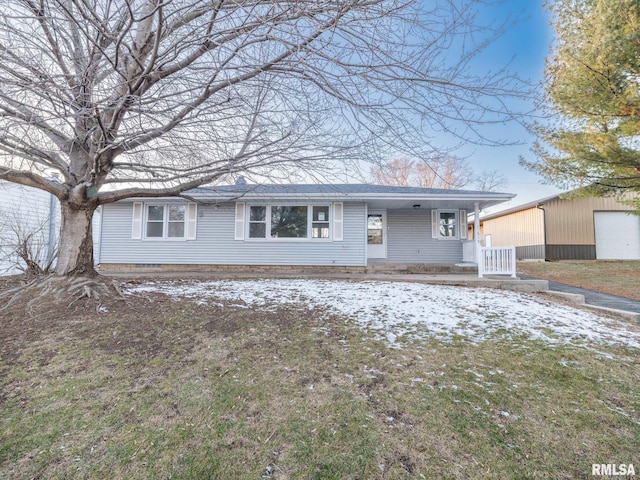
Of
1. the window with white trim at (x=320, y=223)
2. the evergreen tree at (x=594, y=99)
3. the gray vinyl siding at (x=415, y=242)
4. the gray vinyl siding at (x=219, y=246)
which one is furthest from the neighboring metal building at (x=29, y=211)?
the evergreen tree at (x=594, y=99)

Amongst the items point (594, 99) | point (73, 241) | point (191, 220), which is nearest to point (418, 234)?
point (594, 99)

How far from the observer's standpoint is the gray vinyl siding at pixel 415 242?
1095cm

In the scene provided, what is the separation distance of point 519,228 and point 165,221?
1846 centimetres

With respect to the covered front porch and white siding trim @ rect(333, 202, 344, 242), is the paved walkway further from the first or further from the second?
white siding trim @ rect(333, 202, 344, 242)

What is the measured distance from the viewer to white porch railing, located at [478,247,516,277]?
8070 mm

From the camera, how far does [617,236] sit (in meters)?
14.6

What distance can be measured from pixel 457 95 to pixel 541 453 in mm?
3138

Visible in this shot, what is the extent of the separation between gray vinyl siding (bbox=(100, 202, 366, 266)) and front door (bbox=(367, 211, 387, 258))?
1387mm

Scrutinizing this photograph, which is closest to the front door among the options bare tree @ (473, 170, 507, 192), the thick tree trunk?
bare tree @ (473, 170, 507, 192)

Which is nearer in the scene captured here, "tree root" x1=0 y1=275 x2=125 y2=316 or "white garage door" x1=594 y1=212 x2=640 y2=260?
"tree root" x1=0 y1=275 x2=125 y2=316

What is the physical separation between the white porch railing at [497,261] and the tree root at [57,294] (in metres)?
8.92

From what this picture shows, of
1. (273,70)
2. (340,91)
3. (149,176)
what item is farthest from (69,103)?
(149,176)

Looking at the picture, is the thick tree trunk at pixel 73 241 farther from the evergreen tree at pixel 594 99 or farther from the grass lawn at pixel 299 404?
the evergreen tree at pixel 594 99

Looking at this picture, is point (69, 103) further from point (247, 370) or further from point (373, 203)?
point (373, 203)
